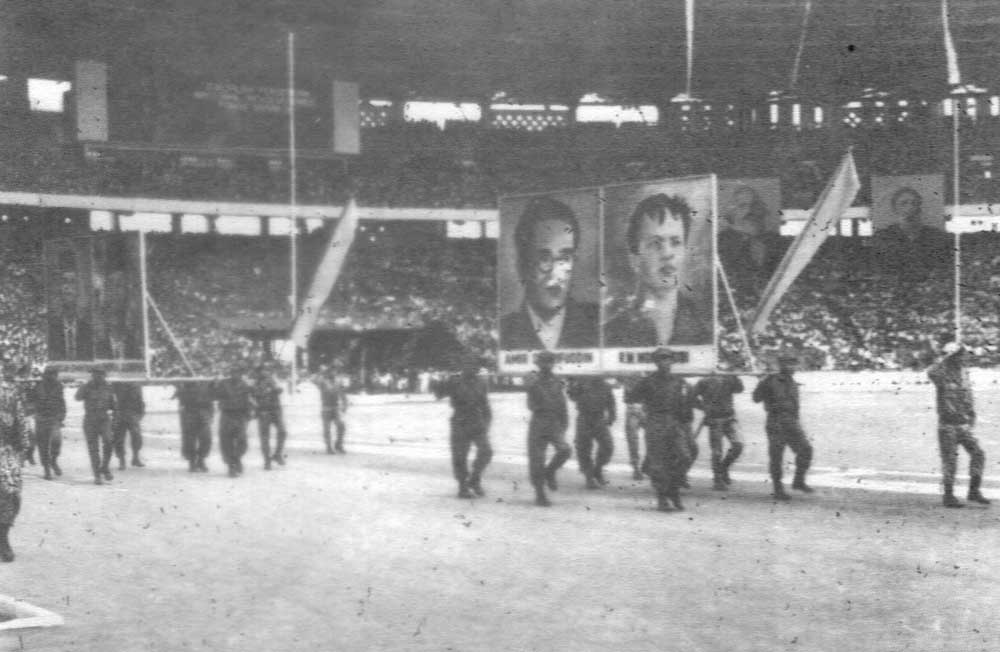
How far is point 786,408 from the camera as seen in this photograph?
11375mm

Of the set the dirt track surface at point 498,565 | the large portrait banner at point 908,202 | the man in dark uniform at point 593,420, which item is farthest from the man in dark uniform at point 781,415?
the large portrait banner at point 908,202

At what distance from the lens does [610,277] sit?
11.3m

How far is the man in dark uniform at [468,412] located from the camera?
11.8 m

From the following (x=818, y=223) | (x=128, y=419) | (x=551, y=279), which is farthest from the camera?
(x=128, y=419)

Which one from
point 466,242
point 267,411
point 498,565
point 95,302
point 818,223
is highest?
point 466,242

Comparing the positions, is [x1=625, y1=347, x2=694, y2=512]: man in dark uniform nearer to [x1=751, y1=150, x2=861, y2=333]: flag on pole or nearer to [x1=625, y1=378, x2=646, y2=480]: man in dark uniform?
[x1=625, y1=378, x2=646, y2=480]: man in dark uniform

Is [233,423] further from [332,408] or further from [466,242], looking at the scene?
[466,242]

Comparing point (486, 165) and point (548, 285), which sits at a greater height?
point (486, 165)

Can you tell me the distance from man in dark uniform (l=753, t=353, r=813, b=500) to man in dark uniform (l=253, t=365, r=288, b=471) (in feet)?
21.4

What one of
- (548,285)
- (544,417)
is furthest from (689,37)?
(544,417)

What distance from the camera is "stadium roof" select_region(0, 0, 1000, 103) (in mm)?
18141

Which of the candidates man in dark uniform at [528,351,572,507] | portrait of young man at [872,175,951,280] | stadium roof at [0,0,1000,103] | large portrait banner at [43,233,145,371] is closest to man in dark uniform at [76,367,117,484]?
large portrait banner at [43,233,145,371]

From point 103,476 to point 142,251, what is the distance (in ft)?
12.8

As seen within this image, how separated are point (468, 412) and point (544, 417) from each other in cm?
90
